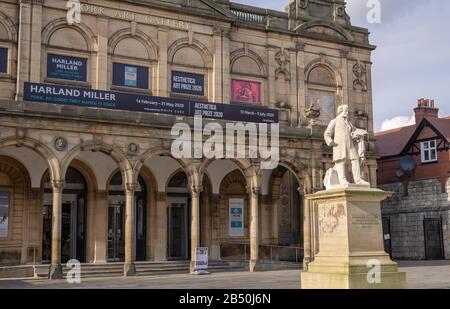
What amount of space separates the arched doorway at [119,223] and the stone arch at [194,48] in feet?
19.3

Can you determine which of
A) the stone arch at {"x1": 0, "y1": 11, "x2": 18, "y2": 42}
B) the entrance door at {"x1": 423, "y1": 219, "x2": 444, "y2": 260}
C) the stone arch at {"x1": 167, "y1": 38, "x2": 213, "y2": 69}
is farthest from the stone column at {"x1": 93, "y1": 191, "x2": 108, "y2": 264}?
the entrance door at {"x1": 423, "y1": 219, "x2": 444, "y2": 260}

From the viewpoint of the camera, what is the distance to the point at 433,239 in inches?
1404

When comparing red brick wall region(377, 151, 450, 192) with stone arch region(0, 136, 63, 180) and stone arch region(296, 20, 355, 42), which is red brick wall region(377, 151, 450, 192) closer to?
stone arch region(296, 20, 355, 42)

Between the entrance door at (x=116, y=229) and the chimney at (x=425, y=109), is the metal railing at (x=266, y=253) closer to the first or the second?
the entrance door at (x=116, y=229)

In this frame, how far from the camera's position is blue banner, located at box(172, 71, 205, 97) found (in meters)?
28.6

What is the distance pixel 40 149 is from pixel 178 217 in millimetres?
9117

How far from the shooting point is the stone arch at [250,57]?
30.2m

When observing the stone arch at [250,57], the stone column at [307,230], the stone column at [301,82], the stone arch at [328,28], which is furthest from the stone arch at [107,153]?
the stone arch at [328,28]

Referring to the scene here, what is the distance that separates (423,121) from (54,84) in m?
22.0

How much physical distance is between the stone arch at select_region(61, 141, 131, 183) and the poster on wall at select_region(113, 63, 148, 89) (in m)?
4.40

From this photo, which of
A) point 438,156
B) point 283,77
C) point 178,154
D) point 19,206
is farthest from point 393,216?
point 19,206

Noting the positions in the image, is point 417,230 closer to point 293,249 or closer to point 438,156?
point 438,156

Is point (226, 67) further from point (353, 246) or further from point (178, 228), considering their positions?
point (353, 246)
